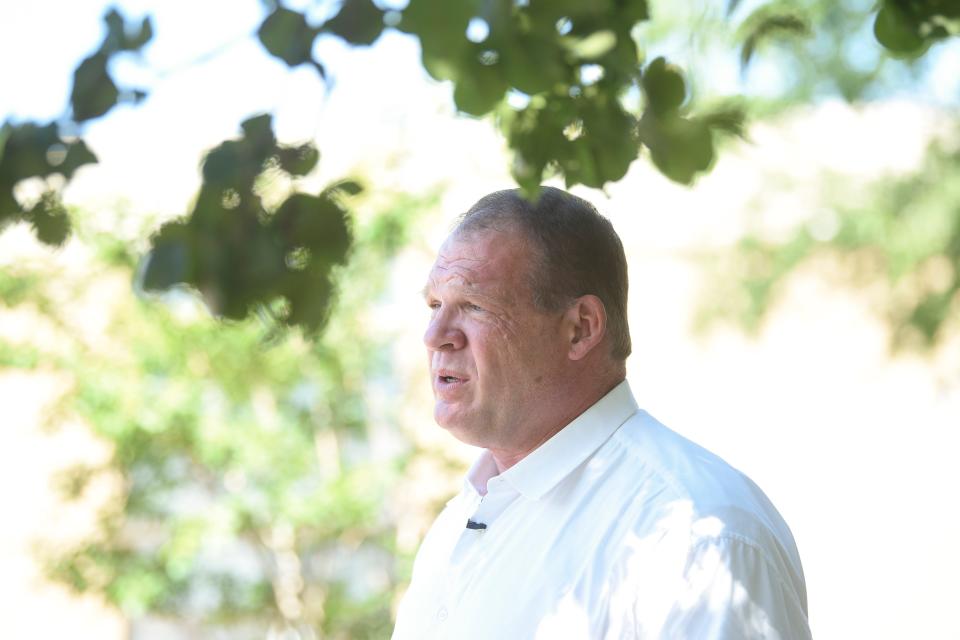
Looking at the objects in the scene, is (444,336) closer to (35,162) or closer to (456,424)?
(456,424)

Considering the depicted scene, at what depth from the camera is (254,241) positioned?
115 cm

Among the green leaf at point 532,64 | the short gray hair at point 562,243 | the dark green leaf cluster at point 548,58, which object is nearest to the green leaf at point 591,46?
the dark green leaf cluster at point 548,58

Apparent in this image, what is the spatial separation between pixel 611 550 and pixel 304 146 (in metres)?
1.17

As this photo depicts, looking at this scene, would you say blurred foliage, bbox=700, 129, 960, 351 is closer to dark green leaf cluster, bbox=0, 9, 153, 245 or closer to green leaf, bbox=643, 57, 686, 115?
green leaf, bbox=643, 57, 686, 115

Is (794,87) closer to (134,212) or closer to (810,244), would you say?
(810,244)

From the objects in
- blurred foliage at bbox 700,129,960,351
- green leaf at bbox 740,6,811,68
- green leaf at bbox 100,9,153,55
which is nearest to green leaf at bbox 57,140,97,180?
green leaf at bbox 100,9,153,55

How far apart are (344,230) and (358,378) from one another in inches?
291

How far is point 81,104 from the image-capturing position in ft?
4.11

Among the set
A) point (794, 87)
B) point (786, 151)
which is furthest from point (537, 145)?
point (786, 151)

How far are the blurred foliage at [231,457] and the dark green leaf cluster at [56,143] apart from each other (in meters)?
6.56

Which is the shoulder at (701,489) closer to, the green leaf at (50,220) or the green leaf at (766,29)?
A: the green leaf at (766,29)

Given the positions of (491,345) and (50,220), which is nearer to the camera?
(50,220)

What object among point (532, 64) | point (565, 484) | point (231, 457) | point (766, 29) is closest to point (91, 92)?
point (532, 64)

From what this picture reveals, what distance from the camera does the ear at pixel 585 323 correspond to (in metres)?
2.57
